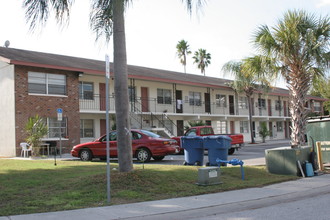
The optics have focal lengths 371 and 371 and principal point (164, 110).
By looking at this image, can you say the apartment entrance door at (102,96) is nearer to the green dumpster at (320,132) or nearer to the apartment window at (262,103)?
the green dumpster at (320,132)

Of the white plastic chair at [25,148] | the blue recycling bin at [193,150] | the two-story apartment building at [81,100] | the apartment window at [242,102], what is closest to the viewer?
the blue recycling bin at [193,150]

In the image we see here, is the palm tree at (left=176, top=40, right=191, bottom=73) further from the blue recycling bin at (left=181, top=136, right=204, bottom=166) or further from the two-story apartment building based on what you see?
the blue recycling bin at (left=181, top=136, right=204, bottom=166)

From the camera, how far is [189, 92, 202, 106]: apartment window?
33.5 metres

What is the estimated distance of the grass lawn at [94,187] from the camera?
25.1 feet

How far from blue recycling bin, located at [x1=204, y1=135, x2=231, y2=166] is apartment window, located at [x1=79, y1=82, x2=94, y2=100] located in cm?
1353

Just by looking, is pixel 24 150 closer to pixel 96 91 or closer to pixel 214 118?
pixel 96 91

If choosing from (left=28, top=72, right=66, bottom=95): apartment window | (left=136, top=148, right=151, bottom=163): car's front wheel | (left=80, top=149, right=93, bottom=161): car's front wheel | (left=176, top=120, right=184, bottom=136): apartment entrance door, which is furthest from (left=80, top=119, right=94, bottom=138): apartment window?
(left=136, top=148, right=151, bottom=163): car's front wheel

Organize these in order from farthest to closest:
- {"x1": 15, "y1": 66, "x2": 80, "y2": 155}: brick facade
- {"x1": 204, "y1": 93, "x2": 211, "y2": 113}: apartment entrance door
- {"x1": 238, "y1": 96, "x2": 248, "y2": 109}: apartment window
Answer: {"x1": 238, "y1": 96, "x2": 248, "y2": 109}: apartment window → {"x1": 204, "y1": 93, "x2": 211, "y2": 113}: apartment entrance door → {"x1": 15, "y1": 66, "x2": 80, "y2": 155}: brick facade

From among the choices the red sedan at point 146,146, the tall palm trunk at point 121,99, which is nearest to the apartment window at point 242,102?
the red sedan at point 146,146

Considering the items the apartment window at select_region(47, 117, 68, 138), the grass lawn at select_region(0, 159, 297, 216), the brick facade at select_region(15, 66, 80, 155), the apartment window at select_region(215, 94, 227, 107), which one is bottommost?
the grass lawn at select_region(0, 159, 297, 216)

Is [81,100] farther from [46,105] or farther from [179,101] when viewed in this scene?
[179,101]

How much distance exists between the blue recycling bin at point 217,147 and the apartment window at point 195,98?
782 inches

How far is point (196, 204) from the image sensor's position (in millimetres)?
7707

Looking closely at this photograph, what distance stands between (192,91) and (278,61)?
20.1 metres
